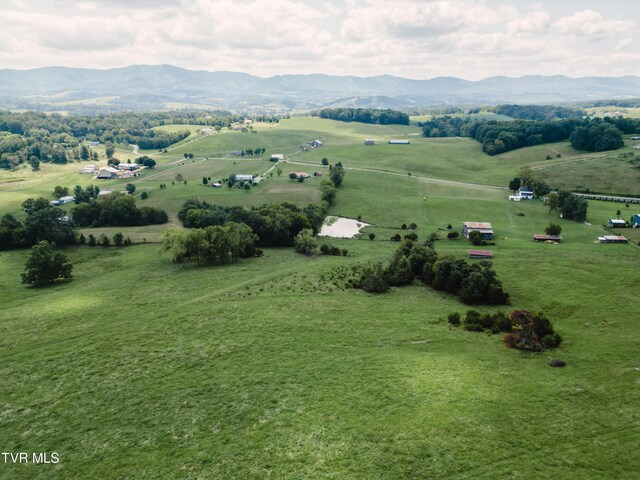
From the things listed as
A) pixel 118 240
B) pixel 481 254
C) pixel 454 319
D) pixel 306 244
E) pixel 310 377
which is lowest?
pixel 118 240

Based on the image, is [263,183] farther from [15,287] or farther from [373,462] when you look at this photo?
[373,462]

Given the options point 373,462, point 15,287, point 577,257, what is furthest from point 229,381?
point 577,257

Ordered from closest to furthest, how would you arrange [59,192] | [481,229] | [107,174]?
[481,229] → [59,192] → [107,174]

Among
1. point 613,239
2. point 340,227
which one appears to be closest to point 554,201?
point 613,239

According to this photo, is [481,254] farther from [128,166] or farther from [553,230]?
[128,166]

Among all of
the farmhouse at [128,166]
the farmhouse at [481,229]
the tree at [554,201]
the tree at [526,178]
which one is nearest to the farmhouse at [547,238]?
the farmhouse at [481,229]

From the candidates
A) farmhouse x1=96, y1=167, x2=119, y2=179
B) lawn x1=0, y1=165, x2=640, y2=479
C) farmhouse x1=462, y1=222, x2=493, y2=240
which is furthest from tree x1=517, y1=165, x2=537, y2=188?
farmhouse x1=96, y1=167, x2=119, y2=179
